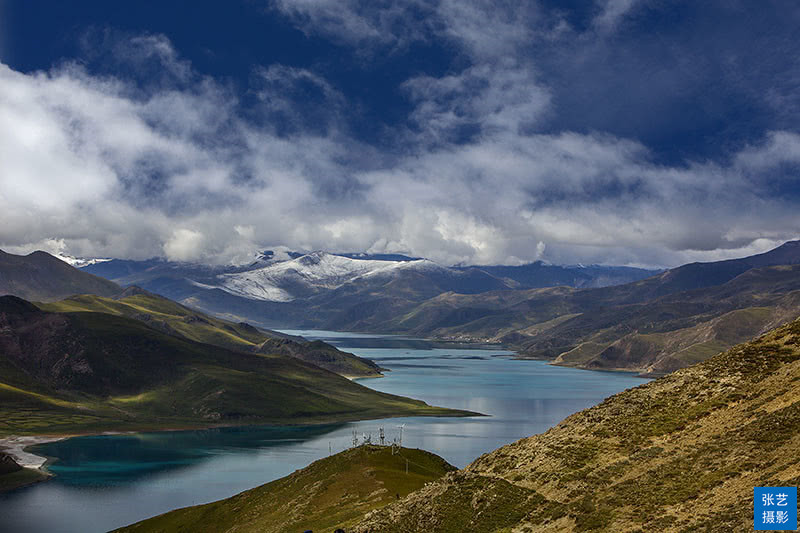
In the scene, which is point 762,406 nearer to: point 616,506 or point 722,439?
point 722,439

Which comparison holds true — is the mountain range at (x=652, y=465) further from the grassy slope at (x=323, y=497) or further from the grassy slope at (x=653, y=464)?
the grassy slope at (x=323, y=497)

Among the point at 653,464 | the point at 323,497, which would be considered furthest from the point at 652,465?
the point at 323,497

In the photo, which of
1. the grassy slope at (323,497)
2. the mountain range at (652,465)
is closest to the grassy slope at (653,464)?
the mountain range at (652,465)

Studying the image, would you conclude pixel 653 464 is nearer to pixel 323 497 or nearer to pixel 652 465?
pixel 652 465

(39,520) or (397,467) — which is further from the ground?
(397,467)

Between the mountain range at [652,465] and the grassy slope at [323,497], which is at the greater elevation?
the mountain range at [652,465]

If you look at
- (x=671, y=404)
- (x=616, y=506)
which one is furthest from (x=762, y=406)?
(x=616, y=506)

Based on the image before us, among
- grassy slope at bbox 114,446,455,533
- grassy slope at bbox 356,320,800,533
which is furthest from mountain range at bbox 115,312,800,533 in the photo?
grassy slope at bbox 114,446,455,533
